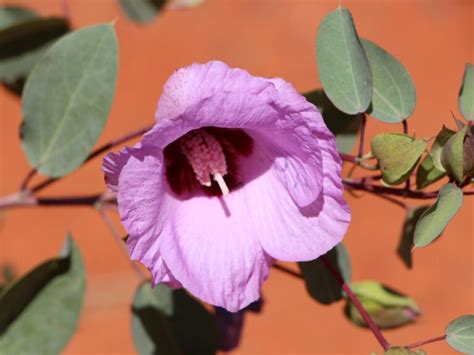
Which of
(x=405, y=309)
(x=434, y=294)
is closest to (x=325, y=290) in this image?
(x=405, y=309)

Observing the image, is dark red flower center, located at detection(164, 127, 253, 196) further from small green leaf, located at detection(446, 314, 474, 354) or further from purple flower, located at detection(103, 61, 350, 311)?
small green leaf, located at detection(446, 314, 474, 354)

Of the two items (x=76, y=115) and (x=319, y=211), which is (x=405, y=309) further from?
(x=76, y=115)

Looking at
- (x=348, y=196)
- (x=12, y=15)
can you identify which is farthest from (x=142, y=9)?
(x=348, y=196)

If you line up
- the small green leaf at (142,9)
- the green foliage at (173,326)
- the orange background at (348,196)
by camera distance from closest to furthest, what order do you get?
1. the green foliage at (173,326)
2. the small green leaf at (142,9)
3. the orange background at (348,196)

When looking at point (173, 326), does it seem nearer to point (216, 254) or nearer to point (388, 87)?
point (216, 254)

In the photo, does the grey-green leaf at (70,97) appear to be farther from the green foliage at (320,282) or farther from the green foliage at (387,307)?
the green foliage at (387,307)

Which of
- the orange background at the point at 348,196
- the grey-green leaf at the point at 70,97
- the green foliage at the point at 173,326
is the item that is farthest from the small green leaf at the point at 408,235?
the orange background at the point at 348,196
